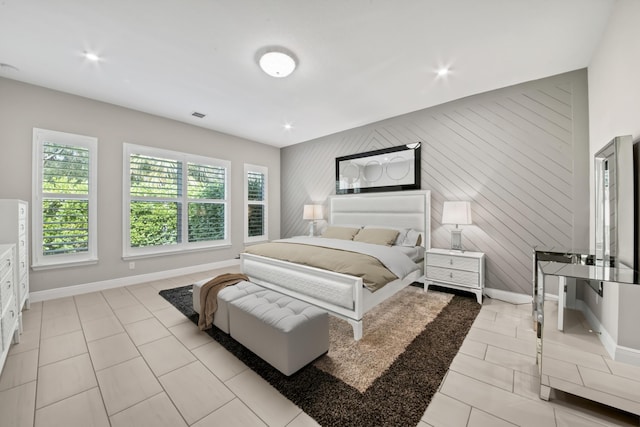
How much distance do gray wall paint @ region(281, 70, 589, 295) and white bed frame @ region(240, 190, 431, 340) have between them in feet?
1.10

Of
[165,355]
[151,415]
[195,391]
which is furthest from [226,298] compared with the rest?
[151,415]

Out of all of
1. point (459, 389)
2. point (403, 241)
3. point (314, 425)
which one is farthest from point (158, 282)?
point (459, 389)

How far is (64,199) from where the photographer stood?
11.0ft

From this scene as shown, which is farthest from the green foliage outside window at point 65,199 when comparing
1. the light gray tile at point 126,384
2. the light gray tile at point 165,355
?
the light gray tile at point 126,384

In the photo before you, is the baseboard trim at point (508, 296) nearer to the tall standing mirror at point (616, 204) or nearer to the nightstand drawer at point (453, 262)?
the nightstand drawer at point (453, 262)

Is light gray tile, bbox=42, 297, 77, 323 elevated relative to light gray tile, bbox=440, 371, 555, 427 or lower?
elevated

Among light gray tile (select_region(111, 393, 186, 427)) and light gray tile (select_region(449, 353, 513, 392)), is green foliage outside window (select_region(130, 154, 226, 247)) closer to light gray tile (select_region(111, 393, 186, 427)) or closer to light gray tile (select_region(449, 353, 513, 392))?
light gray tile (select_region(111, 393, 186, 427))

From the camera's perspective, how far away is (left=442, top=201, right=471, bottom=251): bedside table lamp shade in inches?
126

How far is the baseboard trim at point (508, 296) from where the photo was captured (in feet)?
10.1

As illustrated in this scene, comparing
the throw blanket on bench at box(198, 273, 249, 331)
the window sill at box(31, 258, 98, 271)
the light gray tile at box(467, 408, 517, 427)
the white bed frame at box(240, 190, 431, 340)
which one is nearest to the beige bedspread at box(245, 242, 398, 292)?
the white bed frame at box(240, 190, 431, 340)

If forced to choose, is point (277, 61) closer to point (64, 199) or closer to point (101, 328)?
point (101, 328)

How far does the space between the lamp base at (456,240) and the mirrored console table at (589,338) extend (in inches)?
64.6

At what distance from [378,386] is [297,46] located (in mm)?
2946

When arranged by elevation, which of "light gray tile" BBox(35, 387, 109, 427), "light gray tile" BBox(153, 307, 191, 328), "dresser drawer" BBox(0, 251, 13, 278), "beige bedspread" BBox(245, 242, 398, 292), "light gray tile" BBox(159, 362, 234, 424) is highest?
"dresser drawer" BBox(0, 251, 13, 278)
